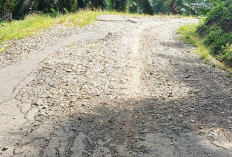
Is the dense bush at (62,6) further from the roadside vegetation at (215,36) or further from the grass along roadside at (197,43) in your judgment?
the roadside vegetation at (215,36)

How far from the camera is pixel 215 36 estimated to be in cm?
946

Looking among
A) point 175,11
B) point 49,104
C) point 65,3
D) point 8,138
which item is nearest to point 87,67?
point 49,104

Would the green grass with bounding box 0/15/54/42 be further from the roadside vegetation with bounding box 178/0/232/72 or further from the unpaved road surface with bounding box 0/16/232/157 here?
the roadside vegetation with bounding box 178/0/232/72

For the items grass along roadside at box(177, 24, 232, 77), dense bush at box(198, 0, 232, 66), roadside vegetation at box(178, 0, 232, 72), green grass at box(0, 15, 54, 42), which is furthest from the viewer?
green grass at box(0, 15, 54, 42)

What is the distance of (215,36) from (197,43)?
0.63 metres

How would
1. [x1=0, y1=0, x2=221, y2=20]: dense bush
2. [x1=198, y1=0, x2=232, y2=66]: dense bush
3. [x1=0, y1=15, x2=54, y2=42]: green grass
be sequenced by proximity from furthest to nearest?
[x1=0, y1=0, x2=221, y2=20]: dense bush
[x1=0, y1=15, x2=54, y2=42]: green grass
[x1=198, y1=0, x2=232, y2=66]: dense bush

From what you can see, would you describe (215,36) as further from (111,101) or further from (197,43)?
(111,101)

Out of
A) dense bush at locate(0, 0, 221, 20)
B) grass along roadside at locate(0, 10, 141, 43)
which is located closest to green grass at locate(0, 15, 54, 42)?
grass along roadside at locate(0, 10, 141, 43)

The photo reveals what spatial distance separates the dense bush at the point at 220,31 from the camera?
8242 millimetres

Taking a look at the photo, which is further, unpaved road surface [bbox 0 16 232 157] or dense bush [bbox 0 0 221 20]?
dense bush [bbox 0 0 221 20]

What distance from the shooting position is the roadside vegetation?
8.08 metres

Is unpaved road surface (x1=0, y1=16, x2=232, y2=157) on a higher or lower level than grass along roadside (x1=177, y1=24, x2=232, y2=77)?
lower

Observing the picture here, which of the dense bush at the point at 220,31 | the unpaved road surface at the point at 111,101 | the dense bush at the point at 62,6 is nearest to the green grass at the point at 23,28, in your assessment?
the unpaved road surface at the point at 111,101

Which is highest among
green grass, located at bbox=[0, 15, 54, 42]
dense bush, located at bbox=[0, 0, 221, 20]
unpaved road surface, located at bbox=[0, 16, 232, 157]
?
dense bush, located at bbox=[0, 0, 221, 20]
